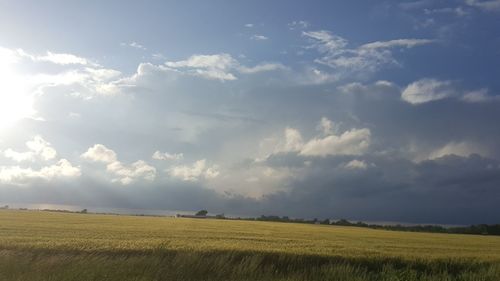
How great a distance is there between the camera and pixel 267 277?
1437cm

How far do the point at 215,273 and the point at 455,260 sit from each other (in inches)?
689

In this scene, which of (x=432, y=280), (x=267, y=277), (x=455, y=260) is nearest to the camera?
(x=267, y=277)

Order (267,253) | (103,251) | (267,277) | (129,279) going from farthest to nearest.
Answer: (267,253), (103,251), (267,277), (129,279)

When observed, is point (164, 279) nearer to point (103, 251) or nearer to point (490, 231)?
point (103, 251)

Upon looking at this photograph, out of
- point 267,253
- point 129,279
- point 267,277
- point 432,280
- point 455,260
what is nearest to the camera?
point 129,279

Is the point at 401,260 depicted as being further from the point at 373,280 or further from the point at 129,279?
the point at 129,279

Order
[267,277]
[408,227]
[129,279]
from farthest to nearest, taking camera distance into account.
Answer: [408,227] < [267,277] < [129,279]

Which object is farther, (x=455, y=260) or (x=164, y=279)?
(x=455, y=260)

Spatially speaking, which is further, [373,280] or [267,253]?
[267,253]

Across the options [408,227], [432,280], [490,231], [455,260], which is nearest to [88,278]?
[432,280]

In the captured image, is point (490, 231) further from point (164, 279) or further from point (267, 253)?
point (164, 279)

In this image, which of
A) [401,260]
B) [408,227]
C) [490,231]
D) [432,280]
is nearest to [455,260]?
[401,260]

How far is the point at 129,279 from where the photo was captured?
13078 millimetres

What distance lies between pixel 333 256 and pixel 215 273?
37.7ft
